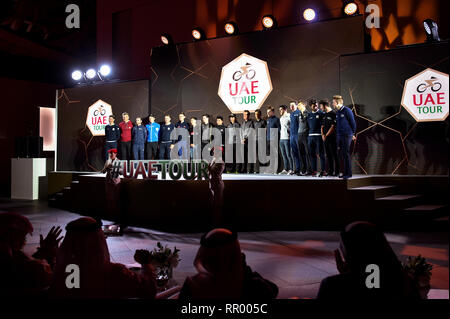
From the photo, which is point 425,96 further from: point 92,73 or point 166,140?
point 92,73

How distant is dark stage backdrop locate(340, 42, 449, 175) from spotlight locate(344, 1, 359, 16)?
3.22 ft

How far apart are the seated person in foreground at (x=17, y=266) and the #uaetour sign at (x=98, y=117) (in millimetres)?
9923

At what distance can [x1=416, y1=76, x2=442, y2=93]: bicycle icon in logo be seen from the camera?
712 cm

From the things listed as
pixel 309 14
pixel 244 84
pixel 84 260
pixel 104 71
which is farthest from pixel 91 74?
pixel 84 260

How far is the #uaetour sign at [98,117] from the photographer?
1130 cm

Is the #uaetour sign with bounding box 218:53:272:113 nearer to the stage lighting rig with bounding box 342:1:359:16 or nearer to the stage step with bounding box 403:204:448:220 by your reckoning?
the stage lighting rig with bounding box 342:1:359:16

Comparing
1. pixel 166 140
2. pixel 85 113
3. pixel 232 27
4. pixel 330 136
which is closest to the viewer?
pixel 330 136

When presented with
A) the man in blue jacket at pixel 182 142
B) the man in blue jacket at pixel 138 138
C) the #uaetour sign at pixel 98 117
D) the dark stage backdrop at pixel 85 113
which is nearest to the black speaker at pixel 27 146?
the dark stage backdrop at pixel 85 113

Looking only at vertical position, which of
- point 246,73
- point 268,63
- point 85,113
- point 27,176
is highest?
point 268,63

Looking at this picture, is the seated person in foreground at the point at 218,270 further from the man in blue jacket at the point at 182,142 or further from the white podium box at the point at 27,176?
the white podium box at the point at 27,176

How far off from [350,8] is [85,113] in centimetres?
814

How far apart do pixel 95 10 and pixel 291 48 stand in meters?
7.93

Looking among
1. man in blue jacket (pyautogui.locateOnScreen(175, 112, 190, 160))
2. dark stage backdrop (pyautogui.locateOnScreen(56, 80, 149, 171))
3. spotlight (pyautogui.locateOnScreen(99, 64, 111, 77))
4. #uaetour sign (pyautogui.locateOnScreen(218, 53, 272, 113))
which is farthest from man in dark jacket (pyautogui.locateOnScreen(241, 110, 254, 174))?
spotlight (pyautogui.locateOnScreen(99, 64, 111, 77))

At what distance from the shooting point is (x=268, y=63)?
9.19m
